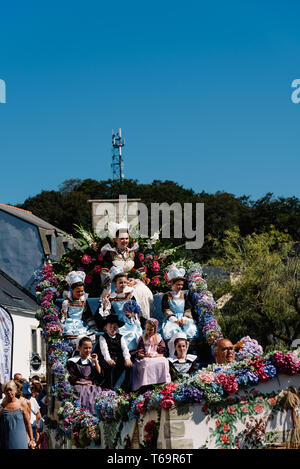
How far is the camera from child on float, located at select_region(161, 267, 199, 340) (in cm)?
1060

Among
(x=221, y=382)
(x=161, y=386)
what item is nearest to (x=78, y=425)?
(x=161, y=386)

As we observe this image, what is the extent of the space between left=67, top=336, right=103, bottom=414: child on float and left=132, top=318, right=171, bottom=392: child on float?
62 cm

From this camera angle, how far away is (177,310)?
1096 cm

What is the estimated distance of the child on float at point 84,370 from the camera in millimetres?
9672

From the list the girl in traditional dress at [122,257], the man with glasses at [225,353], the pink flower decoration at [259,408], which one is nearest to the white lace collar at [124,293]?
the girl in traditional dress at [122,257]

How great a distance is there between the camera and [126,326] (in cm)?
1027

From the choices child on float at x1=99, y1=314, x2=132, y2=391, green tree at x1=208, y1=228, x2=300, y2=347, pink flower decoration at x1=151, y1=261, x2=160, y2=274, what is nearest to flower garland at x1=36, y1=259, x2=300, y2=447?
child on float at x1=99, y1=314, x2=132, y2=391

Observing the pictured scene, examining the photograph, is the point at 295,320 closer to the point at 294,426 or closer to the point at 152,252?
the point at 152,252

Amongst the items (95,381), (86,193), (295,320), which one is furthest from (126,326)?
(86,193)

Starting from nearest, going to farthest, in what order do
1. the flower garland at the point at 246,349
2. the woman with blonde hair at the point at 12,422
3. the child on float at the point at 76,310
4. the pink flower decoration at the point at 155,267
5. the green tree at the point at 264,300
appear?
the woman with blonde hair at the point at 12,422
the flower garland at the point at 246,349
the child on float at the point at 76,310
the pink flower decoration at the point at 155,267
the green tree at the point at 264,300

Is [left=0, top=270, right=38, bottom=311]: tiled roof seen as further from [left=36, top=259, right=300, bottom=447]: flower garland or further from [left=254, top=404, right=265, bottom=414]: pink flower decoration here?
[left=254, top=404, right=265, bottom=414]: pink flower decoration

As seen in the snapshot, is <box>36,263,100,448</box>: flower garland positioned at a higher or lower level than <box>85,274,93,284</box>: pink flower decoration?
lower

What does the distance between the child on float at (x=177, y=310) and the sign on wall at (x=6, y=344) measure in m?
6.04

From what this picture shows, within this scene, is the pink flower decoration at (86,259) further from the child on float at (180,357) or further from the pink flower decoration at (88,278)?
the child on float at (180,357)
